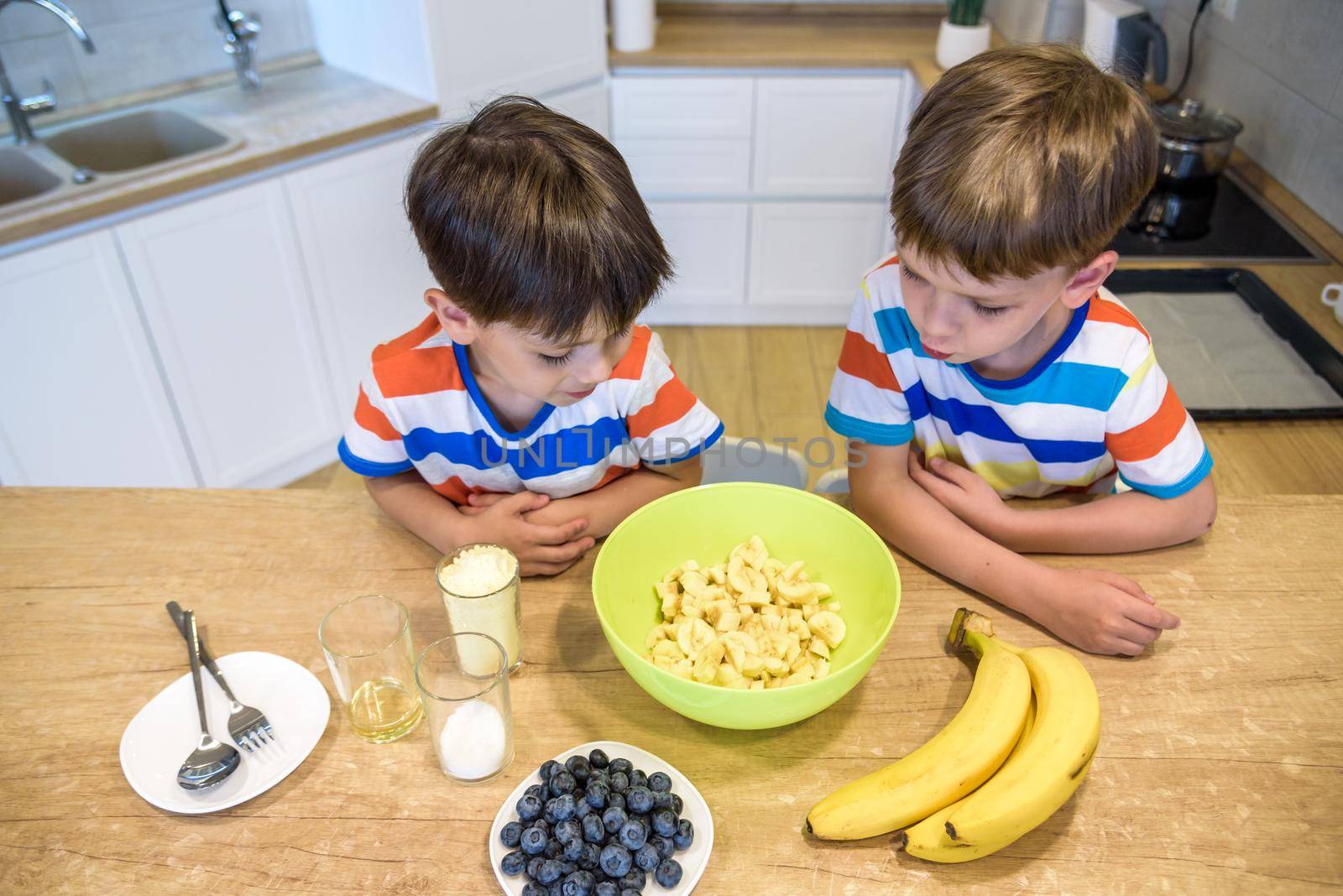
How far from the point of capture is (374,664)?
2.85ft

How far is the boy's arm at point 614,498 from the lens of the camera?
1101 millimetres

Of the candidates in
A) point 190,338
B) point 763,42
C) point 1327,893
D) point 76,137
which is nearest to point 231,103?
point 76,137

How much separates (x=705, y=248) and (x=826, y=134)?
506 mm

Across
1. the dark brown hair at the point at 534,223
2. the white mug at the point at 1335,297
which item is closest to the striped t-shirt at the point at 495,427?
the dark brown hair at the point at 534,223

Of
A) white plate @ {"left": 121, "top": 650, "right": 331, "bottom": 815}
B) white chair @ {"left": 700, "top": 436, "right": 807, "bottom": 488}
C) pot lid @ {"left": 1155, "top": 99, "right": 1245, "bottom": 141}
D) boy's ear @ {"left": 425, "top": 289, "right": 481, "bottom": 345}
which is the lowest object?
white chair @ {"left": 700, "top": 436, "right": 807, "bottom": 488}

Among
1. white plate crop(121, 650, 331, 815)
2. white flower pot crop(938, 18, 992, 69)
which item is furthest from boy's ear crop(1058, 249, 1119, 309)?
white flower pot crop(938, 18, 992, 69)

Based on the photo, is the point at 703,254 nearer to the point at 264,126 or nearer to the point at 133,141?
the point at 264,126

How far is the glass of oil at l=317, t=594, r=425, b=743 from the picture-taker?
0.85 meters

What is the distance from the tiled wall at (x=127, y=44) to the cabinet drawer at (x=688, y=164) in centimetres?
97

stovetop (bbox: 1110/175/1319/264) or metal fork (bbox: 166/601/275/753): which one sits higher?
metal fork (bbox: 166/601/275/753)

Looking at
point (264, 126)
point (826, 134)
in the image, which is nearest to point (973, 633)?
point (264, 126)

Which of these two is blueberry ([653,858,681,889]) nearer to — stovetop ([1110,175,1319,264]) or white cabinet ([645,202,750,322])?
stovetop ([1110,175,1319,264])

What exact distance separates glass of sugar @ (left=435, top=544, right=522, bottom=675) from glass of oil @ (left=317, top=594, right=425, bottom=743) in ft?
0.17

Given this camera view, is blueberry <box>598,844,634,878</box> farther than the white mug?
No
